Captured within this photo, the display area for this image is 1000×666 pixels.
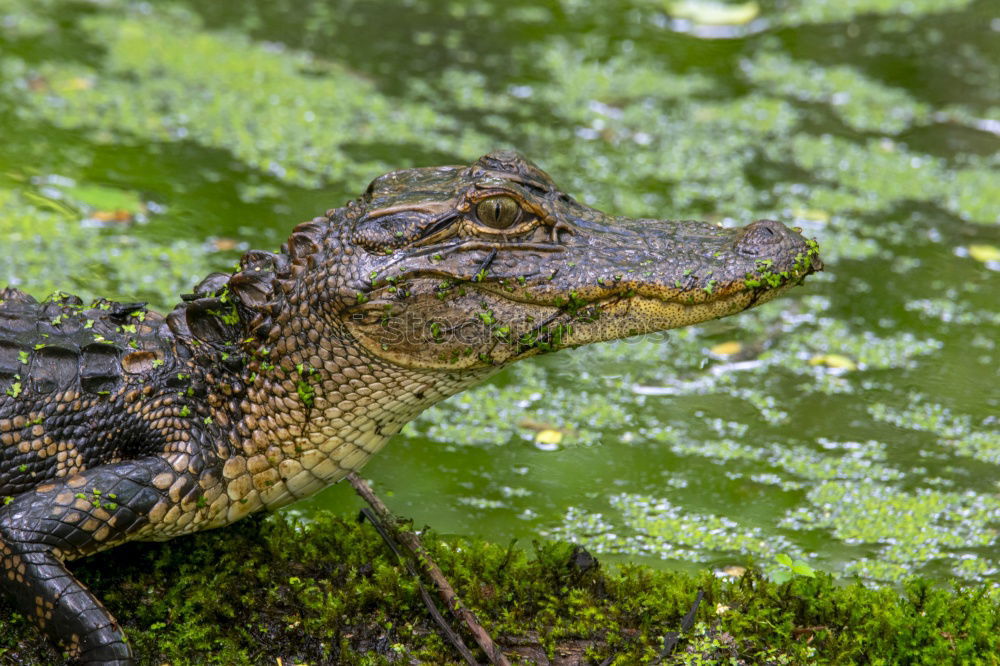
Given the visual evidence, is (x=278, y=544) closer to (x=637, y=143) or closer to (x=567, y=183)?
(x=567, y=183)

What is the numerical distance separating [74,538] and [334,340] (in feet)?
3.01

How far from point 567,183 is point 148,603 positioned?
4.05 meters

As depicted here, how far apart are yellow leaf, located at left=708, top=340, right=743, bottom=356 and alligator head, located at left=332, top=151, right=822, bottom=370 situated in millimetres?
2101

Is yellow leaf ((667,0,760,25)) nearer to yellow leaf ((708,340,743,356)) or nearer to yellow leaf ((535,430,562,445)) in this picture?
yellow leaf ((708,340,743,356))

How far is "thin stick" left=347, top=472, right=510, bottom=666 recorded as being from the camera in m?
3.09

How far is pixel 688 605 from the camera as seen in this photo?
3328mm

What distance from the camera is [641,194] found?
258 inches

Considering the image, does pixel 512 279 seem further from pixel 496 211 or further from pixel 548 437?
pixel 548 437

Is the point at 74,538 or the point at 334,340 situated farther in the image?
the point at 334,340

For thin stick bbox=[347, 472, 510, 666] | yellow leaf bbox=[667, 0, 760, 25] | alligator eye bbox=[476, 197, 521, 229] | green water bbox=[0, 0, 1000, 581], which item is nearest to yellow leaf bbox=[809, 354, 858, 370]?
green water bbox=[0, 0, 1000, 581]

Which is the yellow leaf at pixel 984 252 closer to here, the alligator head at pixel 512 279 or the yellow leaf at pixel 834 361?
the yellow leaf at pixel 834 361

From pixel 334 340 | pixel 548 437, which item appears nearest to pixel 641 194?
pixel 548 437

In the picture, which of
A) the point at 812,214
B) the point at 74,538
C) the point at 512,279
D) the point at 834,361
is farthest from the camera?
the point at 812,214

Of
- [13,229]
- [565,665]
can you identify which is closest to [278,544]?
[565,665]
